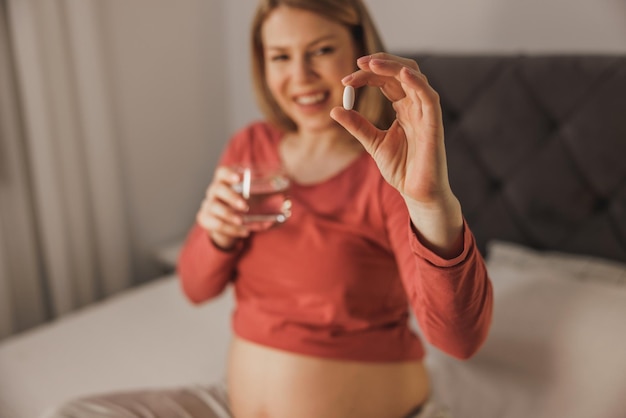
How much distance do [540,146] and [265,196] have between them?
856mm

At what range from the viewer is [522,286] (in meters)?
1.32

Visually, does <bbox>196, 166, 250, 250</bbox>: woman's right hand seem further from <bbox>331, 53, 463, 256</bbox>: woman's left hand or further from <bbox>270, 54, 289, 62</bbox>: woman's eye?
<bbox>331, 53, 463, 256</bbox>: woman's left hand

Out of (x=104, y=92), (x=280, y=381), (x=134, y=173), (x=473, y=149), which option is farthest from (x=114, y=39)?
(x=280, y=381)

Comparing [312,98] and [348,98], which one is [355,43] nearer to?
[312,98]

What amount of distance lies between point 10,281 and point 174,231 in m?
0.72

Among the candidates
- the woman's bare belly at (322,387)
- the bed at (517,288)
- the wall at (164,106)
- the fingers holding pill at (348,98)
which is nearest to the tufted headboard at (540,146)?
the bed at (517,288)

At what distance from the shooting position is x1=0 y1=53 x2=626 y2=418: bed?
1.17 metres

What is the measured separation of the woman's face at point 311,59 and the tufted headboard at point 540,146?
0.63 meters

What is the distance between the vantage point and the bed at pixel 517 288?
1168mm

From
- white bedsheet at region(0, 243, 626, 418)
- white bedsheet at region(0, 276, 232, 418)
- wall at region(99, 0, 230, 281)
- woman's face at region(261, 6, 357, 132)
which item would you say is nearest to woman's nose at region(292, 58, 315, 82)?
woman's face at region(261, 6, 357, 132)

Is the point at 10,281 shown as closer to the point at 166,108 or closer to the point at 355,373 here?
the point at 166,108

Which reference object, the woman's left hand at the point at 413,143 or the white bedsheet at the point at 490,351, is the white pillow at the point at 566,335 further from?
the woman's left hand at the point at 413,143

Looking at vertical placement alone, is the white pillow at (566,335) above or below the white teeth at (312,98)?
below

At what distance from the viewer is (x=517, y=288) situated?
51.8 inches
